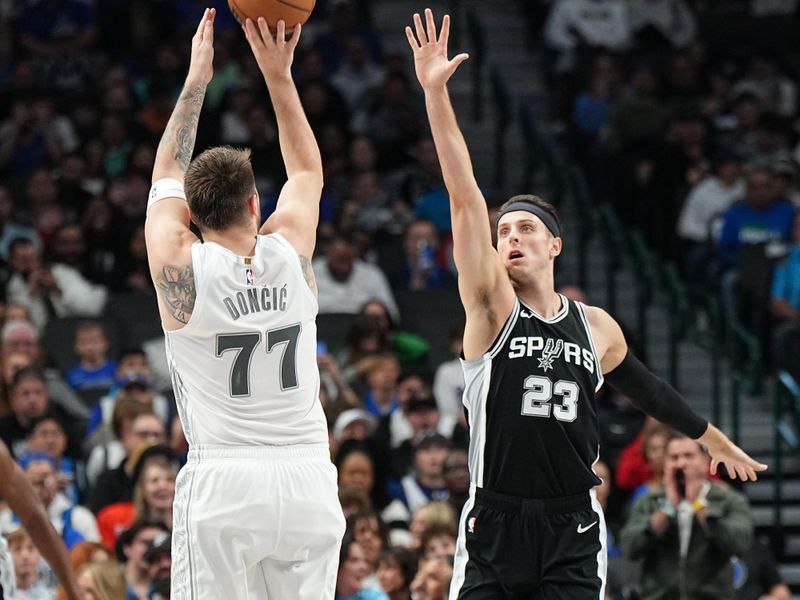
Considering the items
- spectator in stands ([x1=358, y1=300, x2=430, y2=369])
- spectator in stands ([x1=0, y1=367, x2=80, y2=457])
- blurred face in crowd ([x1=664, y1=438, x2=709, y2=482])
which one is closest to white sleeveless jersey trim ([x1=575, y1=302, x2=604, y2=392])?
blurred face in crowd ([x1=664, y1=438, x2=709, y2=482])

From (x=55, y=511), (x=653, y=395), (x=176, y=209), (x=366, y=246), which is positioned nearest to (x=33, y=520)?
(x=176, y=209)

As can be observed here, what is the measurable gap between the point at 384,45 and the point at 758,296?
670 centimetres

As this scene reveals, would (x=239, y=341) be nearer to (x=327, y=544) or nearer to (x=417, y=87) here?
(x=327, y=544)

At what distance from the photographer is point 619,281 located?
15.6m

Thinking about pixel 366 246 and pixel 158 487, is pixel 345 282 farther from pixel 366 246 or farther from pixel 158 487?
pixel 158 487


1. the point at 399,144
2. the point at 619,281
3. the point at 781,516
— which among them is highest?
Result: the point at 399,144

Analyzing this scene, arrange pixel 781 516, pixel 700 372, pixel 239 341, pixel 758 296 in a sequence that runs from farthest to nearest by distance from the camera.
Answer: pixel 700 372 → pixel 758 296 → pixel 781 516 → pixel 239 341

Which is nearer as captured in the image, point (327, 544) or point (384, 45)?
point (327, 544)

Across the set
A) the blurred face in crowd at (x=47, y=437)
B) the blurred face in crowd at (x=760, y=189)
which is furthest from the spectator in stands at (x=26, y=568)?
the blurred face in crowd at (x=760, y=189)

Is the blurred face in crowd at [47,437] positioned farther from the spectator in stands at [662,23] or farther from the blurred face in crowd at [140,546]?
the spectator in stands at [662,23]

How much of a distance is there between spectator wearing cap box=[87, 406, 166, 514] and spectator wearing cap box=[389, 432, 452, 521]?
168cm

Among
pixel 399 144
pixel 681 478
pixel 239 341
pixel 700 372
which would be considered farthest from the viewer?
pixel 399 144

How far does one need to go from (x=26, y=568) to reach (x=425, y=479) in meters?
2.88

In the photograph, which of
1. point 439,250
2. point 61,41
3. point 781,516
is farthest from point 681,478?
point 61,41
